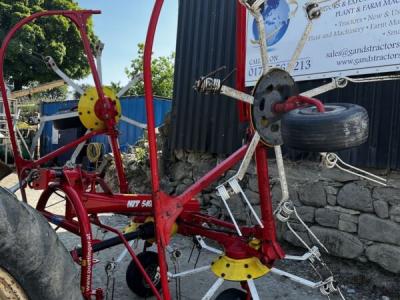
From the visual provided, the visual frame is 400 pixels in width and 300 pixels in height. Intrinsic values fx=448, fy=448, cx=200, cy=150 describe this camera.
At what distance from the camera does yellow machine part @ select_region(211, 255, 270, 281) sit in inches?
113

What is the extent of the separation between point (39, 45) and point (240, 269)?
1998cm

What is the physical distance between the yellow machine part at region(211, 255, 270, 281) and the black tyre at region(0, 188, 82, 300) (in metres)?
1.36

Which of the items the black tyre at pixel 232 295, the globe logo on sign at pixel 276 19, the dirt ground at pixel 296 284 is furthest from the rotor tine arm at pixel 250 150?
the globe logo on sign at pixel 276 19

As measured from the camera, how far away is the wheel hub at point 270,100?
267 cm

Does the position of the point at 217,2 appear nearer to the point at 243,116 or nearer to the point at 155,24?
the point at 243,116

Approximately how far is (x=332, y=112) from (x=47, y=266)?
1481 mm

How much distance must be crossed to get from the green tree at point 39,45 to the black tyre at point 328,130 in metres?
18.2

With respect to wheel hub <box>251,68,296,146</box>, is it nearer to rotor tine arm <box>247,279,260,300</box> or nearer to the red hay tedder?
the red hay tedder

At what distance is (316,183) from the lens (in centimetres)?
476

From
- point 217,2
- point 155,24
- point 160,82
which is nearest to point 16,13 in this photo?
point 160,82

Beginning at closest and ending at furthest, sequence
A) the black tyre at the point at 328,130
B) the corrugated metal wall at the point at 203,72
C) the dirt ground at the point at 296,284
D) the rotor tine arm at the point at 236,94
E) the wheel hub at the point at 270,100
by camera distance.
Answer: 1. the black tyre at the point at 328,130
2. the rotor tine arm at the point at 236,94
3. the wheel hub at the point at 270,100
4. the dirt ground at the point at 296,284
5. the corrugated metal wall at the point at 203,72

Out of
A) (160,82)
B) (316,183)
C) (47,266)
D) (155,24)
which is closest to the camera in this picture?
(47,266)

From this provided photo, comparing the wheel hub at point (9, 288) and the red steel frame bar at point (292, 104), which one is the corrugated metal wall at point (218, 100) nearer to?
the red steel frame bar at point (292, 104)

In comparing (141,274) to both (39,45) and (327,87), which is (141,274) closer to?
(327,87)
